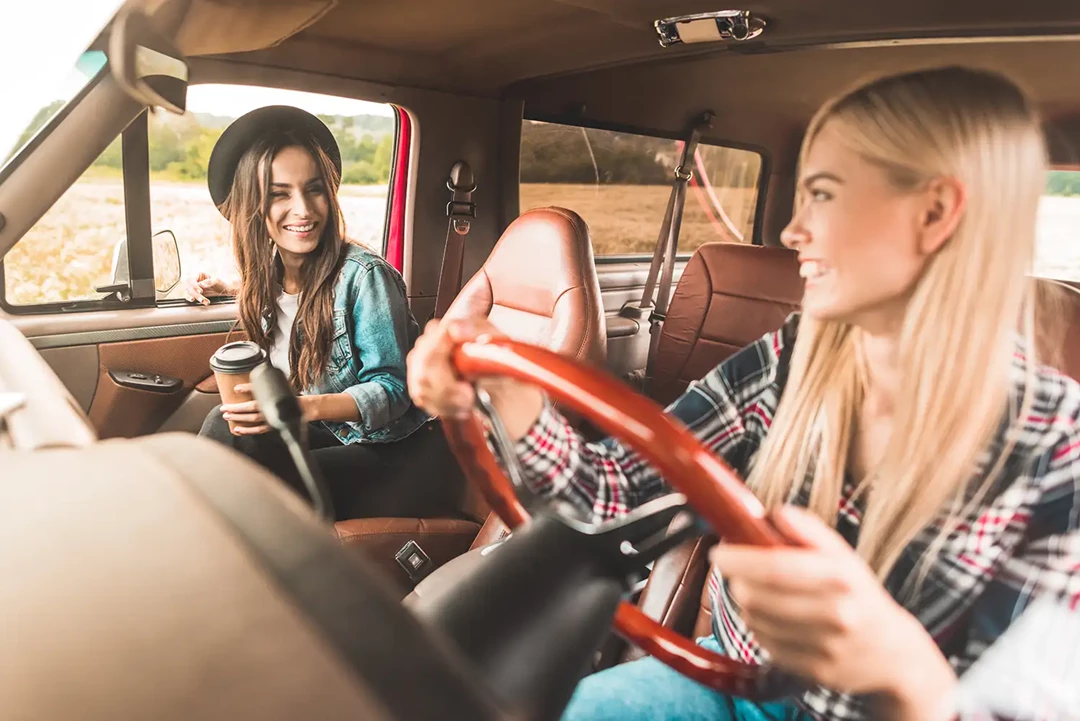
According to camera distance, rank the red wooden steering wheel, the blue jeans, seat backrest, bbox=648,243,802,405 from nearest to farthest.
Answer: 1. the red wooden steering wheel
2. the blue jeans
3. seat backrest, bbox=648,243,802,405

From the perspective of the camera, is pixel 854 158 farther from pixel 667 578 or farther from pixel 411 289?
pixel 411 289

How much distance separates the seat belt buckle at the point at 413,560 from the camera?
1.31 metres

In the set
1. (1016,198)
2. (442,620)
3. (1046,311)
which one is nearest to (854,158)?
(1016,198)

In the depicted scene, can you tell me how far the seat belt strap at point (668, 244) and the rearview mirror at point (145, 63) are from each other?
1.39 meters

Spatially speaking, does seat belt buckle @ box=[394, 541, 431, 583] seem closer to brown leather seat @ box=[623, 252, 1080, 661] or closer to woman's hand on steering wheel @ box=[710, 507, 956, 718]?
brown leather seat @ box=[623, 252, 1080, 661]

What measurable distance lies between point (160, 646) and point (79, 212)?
4.19ft

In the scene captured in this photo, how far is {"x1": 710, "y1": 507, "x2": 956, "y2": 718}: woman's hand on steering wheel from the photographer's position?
1.53 ft

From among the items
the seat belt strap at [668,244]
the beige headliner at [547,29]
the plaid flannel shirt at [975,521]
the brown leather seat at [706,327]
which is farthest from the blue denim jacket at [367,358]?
the seat belt strap at [668,244]

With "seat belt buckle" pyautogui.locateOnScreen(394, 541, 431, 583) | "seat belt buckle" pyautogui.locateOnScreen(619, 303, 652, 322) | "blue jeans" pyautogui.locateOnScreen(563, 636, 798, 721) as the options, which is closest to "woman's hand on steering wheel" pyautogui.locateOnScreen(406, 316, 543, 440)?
"blue jeans" pyautogui.locateOnScreen(563, 636, 798, 721)

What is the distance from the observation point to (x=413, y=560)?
4.41ft

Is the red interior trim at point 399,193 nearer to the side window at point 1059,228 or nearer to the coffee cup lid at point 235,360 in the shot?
the coffee cup lid at point 235,360

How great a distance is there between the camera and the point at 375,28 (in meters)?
1.55

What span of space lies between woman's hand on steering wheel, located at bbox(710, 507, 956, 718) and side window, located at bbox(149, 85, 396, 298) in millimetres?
1277

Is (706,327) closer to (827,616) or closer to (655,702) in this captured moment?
(655,702)
